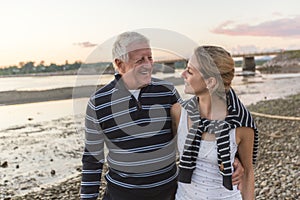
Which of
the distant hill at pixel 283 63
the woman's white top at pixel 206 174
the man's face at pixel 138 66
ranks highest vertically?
the man's face at pixel 138 66

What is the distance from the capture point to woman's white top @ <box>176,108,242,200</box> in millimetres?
1875

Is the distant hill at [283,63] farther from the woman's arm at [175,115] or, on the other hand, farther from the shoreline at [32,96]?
the woman's arm at [175,115]

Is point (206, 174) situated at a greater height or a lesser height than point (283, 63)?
greater

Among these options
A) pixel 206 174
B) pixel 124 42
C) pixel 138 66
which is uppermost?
pixel 124 42

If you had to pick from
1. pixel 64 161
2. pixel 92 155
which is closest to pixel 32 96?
pixel 64 161

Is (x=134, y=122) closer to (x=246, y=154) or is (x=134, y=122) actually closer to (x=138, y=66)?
(x=138, y=66)

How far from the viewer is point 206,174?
6.27 feet

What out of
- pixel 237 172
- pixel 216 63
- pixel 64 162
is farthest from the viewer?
pixel 64 162

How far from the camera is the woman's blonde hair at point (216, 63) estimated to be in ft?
5.85

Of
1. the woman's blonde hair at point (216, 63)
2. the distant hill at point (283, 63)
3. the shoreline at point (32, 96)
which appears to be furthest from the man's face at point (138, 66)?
the distant hill at point (283, 63)

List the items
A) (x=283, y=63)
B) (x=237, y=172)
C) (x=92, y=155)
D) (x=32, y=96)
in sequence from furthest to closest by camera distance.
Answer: (x=283, y=63) → (x=32, y=96) → (x=92, y=155) → (x=237, y=172)

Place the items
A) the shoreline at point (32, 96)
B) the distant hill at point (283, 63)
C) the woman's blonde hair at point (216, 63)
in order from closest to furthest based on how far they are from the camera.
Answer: the woman's blonde hair at point (216, 63) < the shoreline at point (32, 96) < the distant hill at point (283, 63)

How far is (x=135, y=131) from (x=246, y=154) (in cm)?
58

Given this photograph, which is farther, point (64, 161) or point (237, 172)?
point (64, 161)
